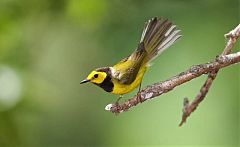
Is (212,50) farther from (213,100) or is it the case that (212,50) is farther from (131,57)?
(131,57)

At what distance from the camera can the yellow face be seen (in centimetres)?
137

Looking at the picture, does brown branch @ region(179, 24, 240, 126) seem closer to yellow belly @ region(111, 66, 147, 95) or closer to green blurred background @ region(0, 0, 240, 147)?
yellow belly @ region(111, 66, 147, 95)

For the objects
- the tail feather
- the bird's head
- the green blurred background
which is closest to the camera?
the tail feather

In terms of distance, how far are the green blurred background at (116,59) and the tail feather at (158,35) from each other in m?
0.67

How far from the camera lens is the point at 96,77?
4.54 feet

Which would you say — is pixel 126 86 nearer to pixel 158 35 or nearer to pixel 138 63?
pixel 138 63

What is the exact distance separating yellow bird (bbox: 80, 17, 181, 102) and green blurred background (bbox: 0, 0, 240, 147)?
52 cm

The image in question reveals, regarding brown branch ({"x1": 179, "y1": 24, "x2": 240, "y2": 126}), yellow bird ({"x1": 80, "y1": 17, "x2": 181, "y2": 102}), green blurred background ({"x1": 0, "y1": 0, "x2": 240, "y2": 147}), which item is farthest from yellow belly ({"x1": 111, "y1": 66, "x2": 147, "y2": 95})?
green blurred background ({"x1": 0, "y1": 0, "x2": 240, "y2": 147})

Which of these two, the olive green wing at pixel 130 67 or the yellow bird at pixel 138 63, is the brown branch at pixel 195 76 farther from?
the olive green wing at pixel 130 67

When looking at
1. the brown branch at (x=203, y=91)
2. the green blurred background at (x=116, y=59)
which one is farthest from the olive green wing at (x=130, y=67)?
the green blurred background at (x=116, y=59)

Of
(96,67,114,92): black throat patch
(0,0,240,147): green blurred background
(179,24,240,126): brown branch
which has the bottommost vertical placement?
(179,24,240,126): brown branch

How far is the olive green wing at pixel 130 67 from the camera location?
1.38 m

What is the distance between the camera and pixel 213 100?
2453 mm

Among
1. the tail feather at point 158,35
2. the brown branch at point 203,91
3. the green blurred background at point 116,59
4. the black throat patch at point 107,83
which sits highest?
the green blurred background at point 116,59
